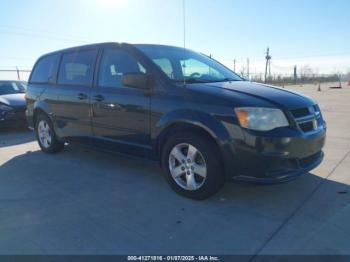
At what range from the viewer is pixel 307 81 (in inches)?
2788

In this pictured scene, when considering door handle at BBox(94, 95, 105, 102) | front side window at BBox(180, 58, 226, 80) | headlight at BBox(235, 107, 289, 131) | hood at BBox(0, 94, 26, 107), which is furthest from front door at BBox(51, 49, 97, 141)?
hood at BBox(0, 94, 26, 107)

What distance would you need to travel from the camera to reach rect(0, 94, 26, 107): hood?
8.26m

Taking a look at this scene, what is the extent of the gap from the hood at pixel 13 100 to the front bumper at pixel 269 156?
6.77m

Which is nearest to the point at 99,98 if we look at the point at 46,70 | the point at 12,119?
the point at 46,70

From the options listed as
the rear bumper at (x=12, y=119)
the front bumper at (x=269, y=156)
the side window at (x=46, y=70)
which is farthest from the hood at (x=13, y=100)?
the front bumper at (x=269, y=156)

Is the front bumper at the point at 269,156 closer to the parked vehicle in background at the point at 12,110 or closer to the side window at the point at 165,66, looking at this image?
the side window at the point at 165,66

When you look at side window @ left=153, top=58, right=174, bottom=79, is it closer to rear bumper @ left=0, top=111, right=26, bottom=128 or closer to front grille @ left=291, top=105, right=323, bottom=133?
front grille @ left=291, top=105, right=323, bottom=133

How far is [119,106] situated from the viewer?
13.9 ft

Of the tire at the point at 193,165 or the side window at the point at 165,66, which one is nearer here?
the tire at the point at 193,165

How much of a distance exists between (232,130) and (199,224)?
0.95m

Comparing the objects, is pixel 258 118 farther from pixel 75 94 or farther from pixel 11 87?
pixel 11 87

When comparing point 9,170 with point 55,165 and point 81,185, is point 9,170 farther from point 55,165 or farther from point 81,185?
point 81,185

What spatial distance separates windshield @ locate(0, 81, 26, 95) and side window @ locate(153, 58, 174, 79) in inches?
259

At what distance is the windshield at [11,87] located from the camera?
919 centimetres
